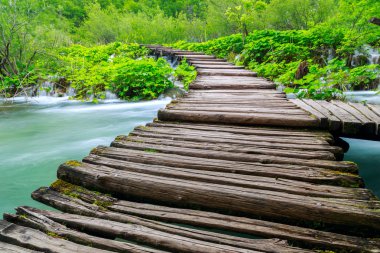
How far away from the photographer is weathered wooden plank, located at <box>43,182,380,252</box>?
5.71ft

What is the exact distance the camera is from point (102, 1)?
37.5 meters

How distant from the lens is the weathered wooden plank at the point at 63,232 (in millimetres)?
1726

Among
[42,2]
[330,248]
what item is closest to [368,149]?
[330,248]

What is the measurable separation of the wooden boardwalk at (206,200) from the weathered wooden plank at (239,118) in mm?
163

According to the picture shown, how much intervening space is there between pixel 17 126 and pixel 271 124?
694 cm

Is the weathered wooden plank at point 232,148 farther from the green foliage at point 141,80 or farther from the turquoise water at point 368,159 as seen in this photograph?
the green foliage at point 141,80

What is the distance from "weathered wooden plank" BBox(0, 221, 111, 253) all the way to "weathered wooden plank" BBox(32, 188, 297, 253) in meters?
0.30

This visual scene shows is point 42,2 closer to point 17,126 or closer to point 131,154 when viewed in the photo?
point 17,126

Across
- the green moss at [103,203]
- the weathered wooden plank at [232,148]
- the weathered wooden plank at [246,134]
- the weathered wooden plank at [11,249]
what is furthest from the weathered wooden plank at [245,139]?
the weathered wooden plank at [11,249]

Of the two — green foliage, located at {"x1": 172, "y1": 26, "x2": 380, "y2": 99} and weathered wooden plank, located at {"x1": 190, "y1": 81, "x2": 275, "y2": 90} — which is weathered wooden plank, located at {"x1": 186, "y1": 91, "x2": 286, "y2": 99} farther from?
green foliage, located at {"x1": 172, "y1": 26, "x2": 380, "y2": 99}

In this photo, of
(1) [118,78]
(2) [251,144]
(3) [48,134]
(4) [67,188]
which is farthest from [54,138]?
(2) [251,144]

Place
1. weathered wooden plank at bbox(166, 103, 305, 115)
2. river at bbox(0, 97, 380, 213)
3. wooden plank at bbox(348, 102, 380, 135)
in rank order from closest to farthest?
1. wooden plank at bbox(348, 102, 380, 135)
2. weathered wooden plank at bbox(166, 103, 305, 115)
3. river at bbox(0, 97, 380, 213)

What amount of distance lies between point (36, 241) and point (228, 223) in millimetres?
1177

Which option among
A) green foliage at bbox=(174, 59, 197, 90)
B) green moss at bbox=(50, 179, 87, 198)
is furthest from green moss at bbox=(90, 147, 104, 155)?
green foliage at bbox=(174, 59, 197, 90)
